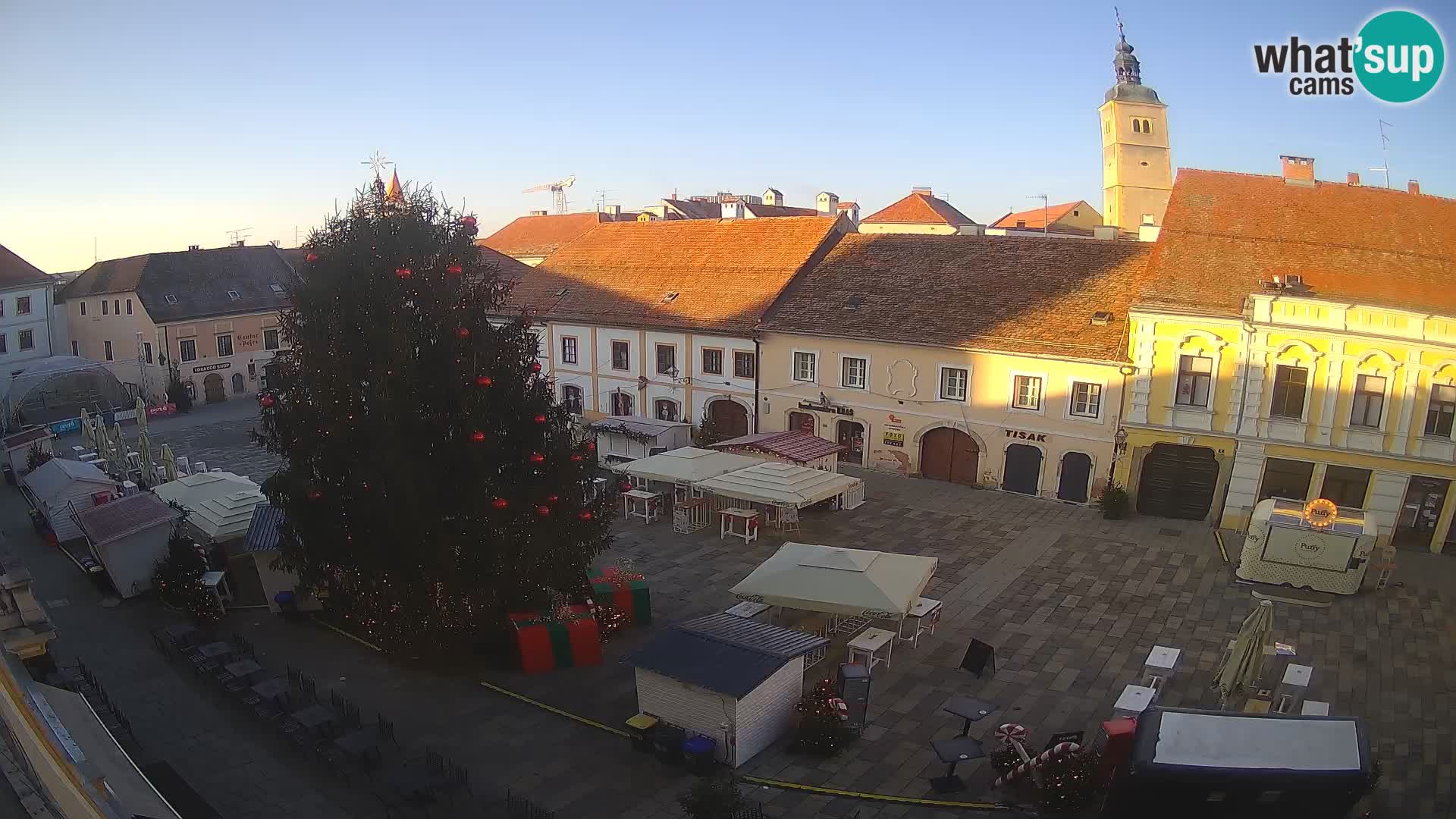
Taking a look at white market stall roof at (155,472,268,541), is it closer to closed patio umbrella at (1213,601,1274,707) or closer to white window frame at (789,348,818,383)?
white window frame at (789,348,818,383)

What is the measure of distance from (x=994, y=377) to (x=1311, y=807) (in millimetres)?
18551

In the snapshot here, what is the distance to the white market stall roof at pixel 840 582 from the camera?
647 inches

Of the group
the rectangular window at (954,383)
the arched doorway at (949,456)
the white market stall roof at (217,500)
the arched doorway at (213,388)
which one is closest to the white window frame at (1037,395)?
the rectangular window at (954,383)

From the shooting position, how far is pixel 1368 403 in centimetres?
2352

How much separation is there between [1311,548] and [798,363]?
16.4m

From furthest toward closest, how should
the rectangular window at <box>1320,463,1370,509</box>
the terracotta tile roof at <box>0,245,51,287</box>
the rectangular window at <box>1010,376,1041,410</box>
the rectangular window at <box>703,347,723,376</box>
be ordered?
1. the terracotta tile roof at <box>0,245,51,287</box>
2. the rectangular window at <box>703,347,723,376</box>
3. the rectangular window at <box>1010,376,1041,410</box>
4. the rectangular window at <box>1320,463,1370,509</box>

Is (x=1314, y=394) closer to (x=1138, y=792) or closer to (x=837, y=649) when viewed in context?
(x=837, y=649)

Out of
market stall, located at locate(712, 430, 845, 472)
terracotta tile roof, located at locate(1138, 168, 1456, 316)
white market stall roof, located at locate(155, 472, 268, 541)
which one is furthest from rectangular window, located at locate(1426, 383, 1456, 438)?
white market stall roof, located at locate(155, 472, 268, 541)

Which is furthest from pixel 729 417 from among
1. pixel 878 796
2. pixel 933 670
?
pixel 878 796

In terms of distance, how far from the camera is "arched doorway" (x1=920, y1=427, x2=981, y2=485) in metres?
29.8

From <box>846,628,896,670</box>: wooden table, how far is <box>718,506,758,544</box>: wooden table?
7.13m

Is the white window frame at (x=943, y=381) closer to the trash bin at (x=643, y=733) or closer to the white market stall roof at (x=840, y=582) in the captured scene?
the white market stall roof at (x=840, y=582)

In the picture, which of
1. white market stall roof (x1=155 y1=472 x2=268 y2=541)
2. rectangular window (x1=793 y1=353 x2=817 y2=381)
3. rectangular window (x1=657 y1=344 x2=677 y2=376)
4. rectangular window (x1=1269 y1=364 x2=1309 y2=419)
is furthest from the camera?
rectangular window (x1=657 y1=344 x2=677 y2=376)

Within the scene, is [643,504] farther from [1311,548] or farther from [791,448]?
[1311,548]
